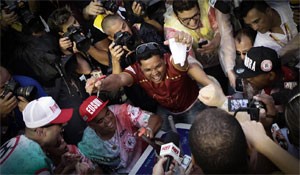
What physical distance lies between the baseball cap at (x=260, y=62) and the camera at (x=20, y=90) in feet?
4.61

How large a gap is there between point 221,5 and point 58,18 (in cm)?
131

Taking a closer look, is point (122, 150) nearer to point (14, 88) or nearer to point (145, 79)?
point (145, 79)

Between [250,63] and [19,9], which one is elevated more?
[19,9]

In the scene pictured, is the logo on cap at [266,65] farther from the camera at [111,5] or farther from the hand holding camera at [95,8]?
the hand holding camera at [95,8]

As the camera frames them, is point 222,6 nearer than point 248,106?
No

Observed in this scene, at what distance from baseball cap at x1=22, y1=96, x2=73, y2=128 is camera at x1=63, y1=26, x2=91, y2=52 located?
0.61 metres

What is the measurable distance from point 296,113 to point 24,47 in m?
2.18

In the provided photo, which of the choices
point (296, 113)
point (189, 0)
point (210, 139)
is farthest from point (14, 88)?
point (296, 113)

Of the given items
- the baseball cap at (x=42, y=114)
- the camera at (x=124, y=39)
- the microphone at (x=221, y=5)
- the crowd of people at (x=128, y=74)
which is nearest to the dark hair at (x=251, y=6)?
the crowd of people at (x=128, y=74)

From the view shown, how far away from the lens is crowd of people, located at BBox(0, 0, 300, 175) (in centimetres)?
192

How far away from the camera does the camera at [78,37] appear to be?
271 cm

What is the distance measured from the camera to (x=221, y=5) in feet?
8.57

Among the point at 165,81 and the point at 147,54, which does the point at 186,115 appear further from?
the point at 147,54

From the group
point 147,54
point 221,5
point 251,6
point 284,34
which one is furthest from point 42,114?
point 284,34
